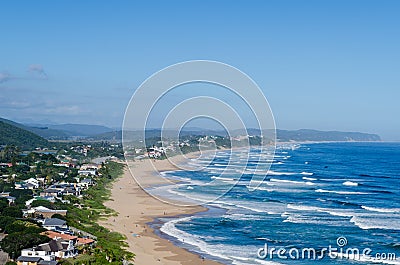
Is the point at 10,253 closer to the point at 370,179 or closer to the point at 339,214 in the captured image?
the point at 339,214

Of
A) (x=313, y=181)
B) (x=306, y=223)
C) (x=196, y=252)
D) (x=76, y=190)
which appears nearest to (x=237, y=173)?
(x=313, y=181)

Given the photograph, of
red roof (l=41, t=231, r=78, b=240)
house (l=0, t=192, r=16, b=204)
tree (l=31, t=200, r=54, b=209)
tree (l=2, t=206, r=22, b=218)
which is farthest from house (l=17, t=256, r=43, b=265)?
house (l=0, t=192, r=16, b=204)

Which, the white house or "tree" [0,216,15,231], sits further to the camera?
"tree" [0,216,15,231]

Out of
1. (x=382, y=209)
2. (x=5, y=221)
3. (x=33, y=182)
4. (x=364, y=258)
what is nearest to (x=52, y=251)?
(x=5, y=221)

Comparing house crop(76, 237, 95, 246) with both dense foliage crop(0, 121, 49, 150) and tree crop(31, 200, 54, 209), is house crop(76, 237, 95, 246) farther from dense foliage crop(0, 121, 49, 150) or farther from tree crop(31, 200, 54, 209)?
dense foliage crop(0, 121, 49, 150)

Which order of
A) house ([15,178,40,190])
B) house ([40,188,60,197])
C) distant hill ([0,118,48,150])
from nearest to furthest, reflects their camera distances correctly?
house ([40,188,60,197]) < house ([15,178,40,190]) < distant hill ([0,118,48,150])
